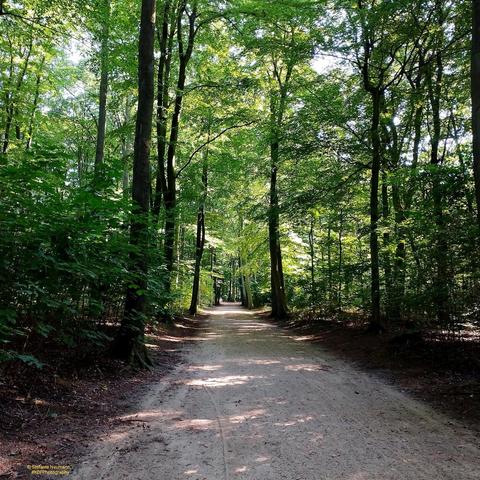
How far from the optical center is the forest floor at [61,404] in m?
3.94

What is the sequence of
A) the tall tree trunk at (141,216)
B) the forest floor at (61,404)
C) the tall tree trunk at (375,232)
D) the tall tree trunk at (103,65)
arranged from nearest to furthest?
1. the forest floor at (61,404)
2. the tall tree trunk at (141,216)
3. the tall tree trunk at (103,65)
4. the tall tree trunk at (375,232)

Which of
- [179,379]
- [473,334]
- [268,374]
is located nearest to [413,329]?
[473,334]

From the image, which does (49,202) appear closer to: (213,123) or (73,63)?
(213,123)

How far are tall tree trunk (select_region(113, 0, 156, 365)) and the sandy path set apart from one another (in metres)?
1.22

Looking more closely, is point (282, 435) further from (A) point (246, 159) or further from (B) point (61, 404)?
(A) point (246, 159)

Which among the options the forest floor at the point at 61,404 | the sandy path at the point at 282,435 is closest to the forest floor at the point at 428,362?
the sandy path at the point at 282,435

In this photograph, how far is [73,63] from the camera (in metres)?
26.1

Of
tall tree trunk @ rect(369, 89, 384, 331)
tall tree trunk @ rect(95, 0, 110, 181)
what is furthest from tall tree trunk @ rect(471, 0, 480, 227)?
tall tree trunk @ rect(95, 0, 110, 181)

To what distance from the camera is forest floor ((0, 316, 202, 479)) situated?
3945 millimetres

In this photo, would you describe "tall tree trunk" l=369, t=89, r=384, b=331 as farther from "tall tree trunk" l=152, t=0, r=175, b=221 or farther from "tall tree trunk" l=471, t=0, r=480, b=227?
"tall tree trunk" l=152, t=0, r=175, b=221

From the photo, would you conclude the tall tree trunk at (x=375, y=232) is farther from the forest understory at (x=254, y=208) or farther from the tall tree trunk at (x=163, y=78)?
the tall tree trunk at (x=163, y=78)

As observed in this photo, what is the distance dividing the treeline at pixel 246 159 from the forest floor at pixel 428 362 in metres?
0.66

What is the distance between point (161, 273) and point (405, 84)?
1185cm

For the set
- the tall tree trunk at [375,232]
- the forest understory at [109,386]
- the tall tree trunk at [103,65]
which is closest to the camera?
the forest understory at [109,386]
